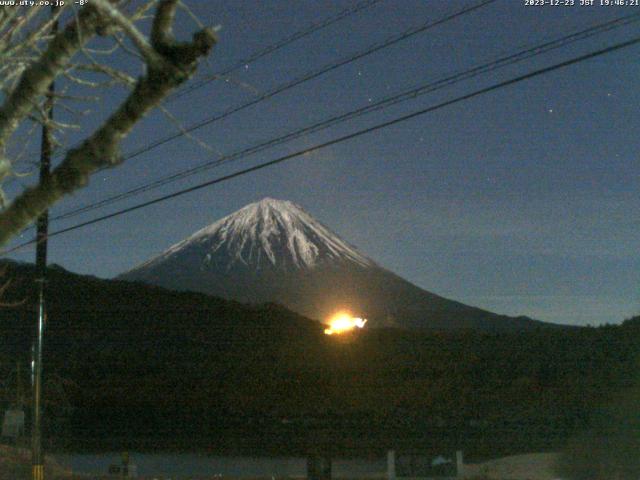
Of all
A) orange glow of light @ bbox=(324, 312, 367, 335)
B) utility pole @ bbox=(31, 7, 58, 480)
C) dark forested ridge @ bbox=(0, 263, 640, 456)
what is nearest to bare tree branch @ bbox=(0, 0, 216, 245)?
utility pole @ bbox=(31, 7, 58, 480)

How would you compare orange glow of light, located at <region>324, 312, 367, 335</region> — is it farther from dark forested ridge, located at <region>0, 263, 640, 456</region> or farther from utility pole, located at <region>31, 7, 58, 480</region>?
utility pole, located at <region>31, 7, 58, 480</region>

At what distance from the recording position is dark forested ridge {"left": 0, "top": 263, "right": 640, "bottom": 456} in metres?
26.5

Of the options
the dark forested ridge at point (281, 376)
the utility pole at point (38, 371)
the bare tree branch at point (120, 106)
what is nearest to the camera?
A: the bare tree branch at point (120, 106)

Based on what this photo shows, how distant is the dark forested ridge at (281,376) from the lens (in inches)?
1045

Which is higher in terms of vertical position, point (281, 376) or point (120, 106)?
point (120, 106)

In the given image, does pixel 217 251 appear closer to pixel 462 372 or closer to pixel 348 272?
pixel 348 272

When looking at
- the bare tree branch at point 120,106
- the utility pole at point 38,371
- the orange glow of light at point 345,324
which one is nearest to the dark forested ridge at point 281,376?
the orange glow of light at point 345,324

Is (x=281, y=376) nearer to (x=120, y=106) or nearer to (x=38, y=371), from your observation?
(x=38, y=371)

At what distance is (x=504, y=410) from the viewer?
113ft

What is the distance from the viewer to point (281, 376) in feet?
141

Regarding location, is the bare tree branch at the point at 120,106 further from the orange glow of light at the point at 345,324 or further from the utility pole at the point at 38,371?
the orange glow of light at the point at 345,324

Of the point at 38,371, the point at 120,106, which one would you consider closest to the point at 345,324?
the point at 38,371

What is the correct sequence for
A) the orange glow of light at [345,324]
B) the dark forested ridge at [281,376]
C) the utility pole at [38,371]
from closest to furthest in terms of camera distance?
the utility pole at [38,371], the dark forested ridge at [281,376], the orange glow of light at [345,324]

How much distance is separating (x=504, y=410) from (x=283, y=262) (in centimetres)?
7010
